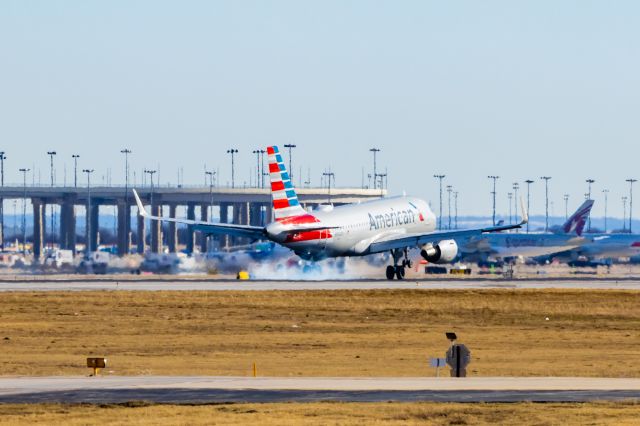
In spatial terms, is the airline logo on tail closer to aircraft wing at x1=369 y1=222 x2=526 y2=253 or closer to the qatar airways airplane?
the qatar airways airplane

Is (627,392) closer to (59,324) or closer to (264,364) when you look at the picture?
(264,364)

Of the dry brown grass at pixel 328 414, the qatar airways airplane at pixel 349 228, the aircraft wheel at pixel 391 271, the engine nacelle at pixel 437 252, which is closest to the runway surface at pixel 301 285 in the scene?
the engine nacelle at pixel 437 252

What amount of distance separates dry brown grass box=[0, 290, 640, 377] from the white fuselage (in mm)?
8728

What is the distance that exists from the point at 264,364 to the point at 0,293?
125 feet

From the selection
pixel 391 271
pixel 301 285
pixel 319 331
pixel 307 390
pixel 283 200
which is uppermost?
pixel 283 200

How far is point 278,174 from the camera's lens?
99.6 m

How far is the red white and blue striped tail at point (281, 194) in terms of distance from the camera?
9812cm

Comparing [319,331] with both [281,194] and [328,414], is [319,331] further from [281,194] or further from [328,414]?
[328,414]

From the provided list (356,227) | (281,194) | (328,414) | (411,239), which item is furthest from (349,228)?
(328,414)

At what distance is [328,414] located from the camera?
3522 cm

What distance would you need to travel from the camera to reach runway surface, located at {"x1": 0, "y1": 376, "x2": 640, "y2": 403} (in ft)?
126

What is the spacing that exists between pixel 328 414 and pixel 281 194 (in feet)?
209

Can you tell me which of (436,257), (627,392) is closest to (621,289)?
(436,257)

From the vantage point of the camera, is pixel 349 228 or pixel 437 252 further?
pixel 437 252
